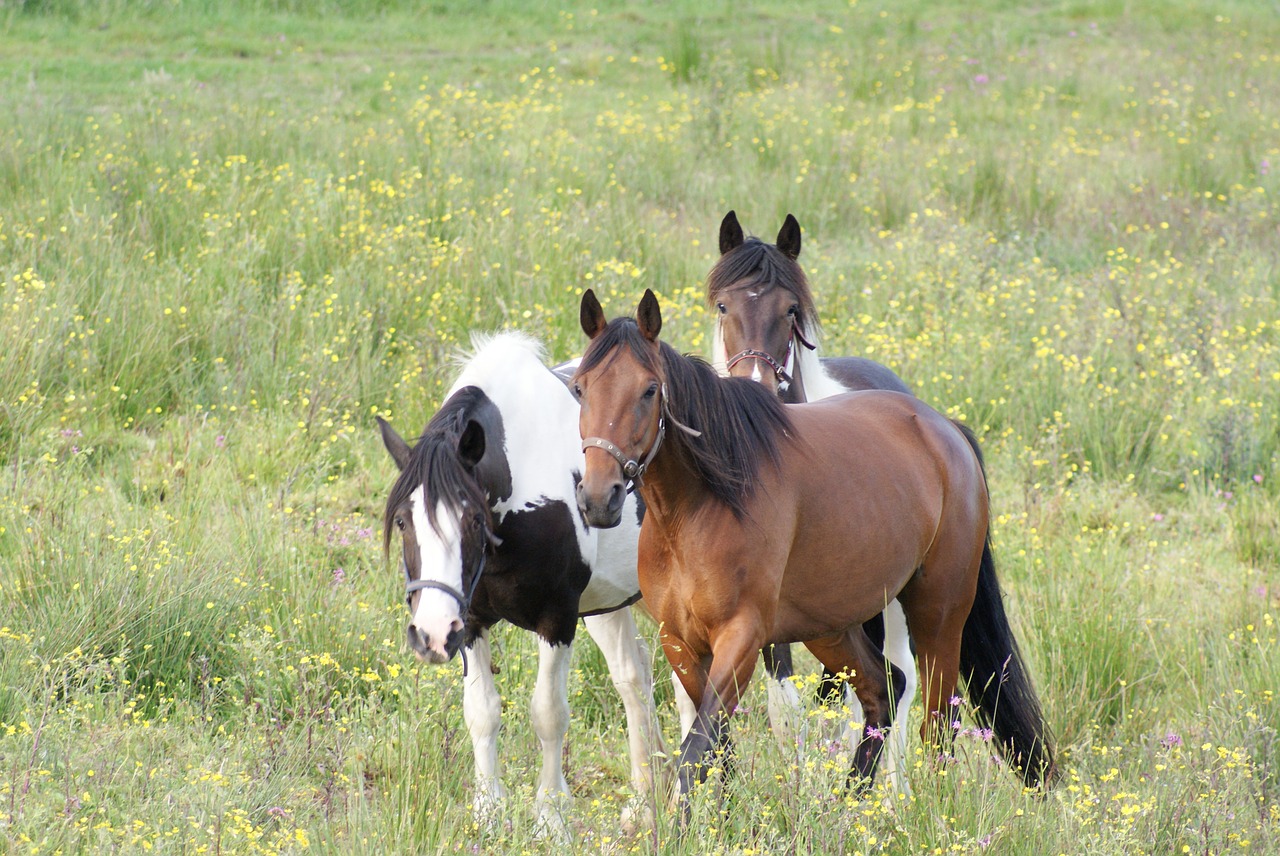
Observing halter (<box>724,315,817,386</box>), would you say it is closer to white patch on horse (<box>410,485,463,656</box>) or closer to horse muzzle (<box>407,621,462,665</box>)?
white patch on horse (<box>410,485,463,656</box>)

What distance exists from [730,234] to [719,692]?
254 centimetres

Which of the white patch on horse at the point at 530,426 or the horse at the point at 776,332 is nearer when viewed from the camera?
the white patch on horse at the point at 530,426

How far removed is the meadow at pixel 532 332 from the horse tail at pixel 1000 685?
182mm

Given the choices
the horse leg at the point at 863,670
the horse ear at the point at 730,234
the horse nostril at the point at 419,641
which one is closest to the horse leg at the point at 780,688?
the horse leg at the point at 863,670

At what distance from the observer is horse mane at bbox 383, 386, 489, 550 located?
3389 mm

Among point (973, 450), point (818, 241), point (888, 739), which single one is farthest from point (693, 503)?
point (818, 241)

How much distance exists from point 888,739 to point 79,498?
344 centimetres

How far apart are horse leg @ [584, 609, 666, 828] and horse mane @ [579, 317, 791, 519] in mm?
1287

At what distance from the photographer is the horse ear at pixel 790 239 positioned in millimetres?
5133

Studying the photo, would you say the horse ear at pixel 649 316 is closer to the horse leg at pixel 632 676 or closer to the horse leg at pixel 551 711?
the horse leg at pixel 551 711

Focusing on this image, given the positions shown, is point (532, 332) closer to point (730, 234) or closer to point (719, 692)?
point (730, 234)

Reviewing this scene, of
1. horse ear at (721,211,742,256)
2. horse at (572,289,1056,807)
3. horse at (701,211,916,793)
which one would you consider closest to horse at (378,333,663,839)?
horse at (572,289,1056,807)

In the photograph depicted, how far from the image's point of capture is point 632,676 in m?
4.53

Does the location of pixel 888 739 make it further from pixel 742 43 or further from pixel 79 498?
pixel 742 43
